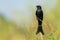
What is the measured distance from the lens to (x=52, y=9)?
173cm

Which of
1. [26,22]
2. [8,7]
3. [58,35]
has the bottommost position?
[58,35]

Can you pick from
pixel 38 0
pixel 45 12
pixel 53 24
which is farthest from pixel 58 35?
pixel 38 0

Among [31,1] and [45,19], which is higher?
[31,1]

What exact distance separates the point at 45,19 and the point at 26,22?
0.52 ft

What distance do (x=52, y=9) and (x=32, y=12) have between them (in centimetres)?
17

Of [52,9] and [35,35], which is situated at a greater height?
[52,9]

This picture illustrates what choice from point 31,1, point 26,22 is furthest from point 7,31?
point 31,1

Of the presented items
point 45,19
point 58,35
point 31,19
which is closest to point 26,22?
point 31,19

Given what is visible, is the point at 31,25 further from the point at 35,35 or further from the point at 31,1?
the point at 31,1

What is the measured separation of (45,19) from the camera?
1.71 metres

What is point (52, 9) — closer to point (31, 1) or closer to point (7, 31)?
point (31, 1)

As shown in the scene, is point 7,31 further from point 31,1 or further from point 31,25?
point 31,1

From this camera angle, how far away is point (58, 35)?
1.70m

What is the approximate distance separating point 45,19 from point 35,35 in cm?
16
